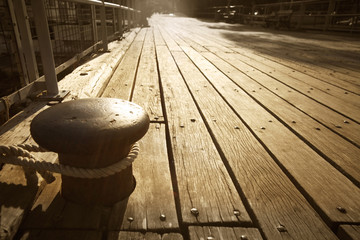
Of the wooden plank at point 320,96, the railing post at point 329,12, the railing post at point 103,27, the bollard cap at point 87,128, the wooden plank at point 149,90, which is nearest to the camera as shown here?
the bollard cap at point 87,128

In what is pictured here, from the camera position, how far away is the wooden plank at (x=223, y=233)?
905 mm

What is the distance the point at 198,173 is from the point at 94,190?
50 centimetres

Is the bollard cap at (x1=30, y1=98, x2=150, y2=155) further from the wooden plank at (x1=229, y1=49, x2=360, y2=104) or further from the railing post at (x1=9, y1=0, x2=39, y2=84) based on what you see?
the wooden plank at (x1=229, y1=49, x2=360, y2=104)

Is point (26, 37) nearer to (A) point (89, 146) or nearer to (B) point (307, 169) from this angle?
(A) point (89, 146)

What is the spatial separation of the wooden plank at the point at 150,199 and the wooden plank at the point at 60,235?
64 mm

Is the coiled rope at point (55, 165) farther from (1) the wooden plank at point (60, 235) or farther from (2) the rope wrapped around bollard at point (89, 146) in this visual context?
(1) the wooden plank at point (60, 235)

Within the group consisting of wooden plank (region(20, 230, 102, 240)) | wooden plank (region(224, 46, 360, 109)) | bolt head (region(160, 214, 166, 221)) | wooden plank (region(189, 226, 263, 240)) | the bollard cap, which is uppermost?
the bollard cap

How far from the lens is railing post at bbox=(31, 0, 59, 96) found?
6.11 feet

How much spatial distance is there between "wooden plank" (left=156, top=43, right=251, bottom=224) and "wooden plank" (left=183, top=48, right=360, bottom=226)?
1.12 ft

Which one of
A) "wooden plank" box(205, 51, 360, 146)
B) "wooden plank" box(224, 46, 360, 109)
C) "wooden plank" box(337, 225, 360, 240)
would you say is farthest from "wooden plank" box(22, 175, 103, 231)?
"wooden plank" box(224, 46, 360, 109)

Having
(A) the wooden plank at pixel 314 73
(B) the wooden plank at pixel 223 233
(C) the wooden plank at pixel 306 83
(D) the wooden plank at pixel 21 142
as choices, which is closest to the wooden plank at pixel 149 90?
(D) the wooden plank at pixel 21 142

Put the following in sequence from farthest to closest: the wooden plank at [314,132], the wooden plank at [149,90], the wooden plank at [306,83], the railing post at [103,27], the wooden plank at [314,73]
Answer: the railing post at [103,27] → the wooden plank at [314,73] → the wooden plank at [306,83] → the wooden plank at [149,90] → the wooden plank at [314,132]

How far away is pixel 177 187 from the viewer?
1157 millimetres

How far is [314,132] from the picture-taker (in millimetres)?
1753
